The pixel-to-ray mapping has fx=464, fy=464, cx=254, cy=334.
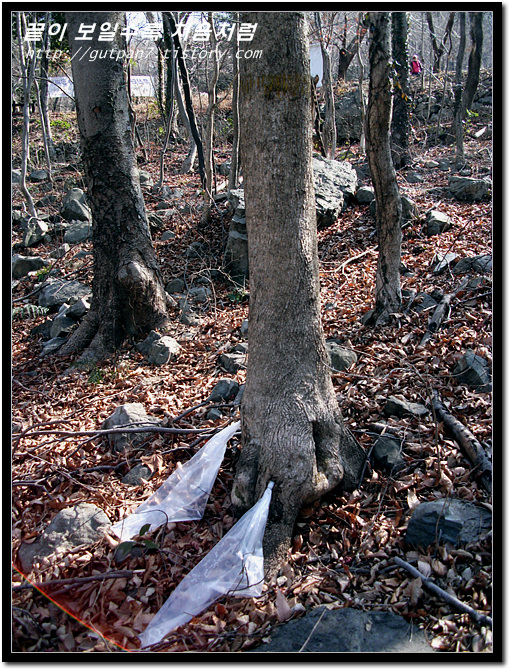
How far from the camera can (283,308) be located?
2896mm

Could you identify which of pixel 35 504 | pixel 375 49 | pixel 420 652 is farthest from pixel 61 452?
pixel 375 49

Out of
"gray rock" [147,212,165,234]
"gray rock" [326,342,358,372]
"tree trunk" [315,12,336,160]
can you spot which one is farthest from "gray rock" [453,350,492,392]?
"tree trunk" [315,12,336,160]

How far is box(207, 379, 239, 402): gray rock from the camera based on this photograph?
434 cm

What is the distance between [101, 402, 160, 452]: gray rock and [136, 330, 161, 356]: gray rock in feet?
4.70

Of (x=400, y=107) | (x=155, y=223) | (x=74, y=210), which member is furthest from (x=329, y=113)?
(x=74, y=210)

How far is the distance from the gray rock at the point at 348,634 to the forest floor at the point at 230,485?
2.3 inches

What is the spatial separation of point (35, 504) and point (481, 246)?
6084 millimetres

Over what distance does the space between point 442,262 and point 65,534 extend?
5.20 m

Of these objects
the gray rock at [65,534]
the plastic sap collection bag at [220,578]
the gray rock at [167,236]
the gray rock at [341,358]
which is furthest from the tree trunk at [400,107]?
the gray rock at [65,534]

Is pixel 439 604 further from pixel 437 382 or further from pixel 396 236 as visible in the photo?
pixel 396 236

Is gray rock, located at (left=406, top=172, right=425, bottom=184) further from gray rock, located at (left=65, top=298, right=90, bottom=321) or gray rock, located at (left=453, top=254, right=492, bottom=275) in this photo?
gray rock, located at (left=65, top=298, right=90, bottom=321)

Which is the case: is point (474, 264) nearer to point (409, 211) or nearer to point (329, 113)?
point (409, 211)

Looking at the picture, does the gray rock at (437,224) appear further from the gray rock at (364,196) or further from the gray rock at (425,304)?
the gray rock at (425,304)

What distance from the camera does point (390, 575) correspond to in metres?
2.60
